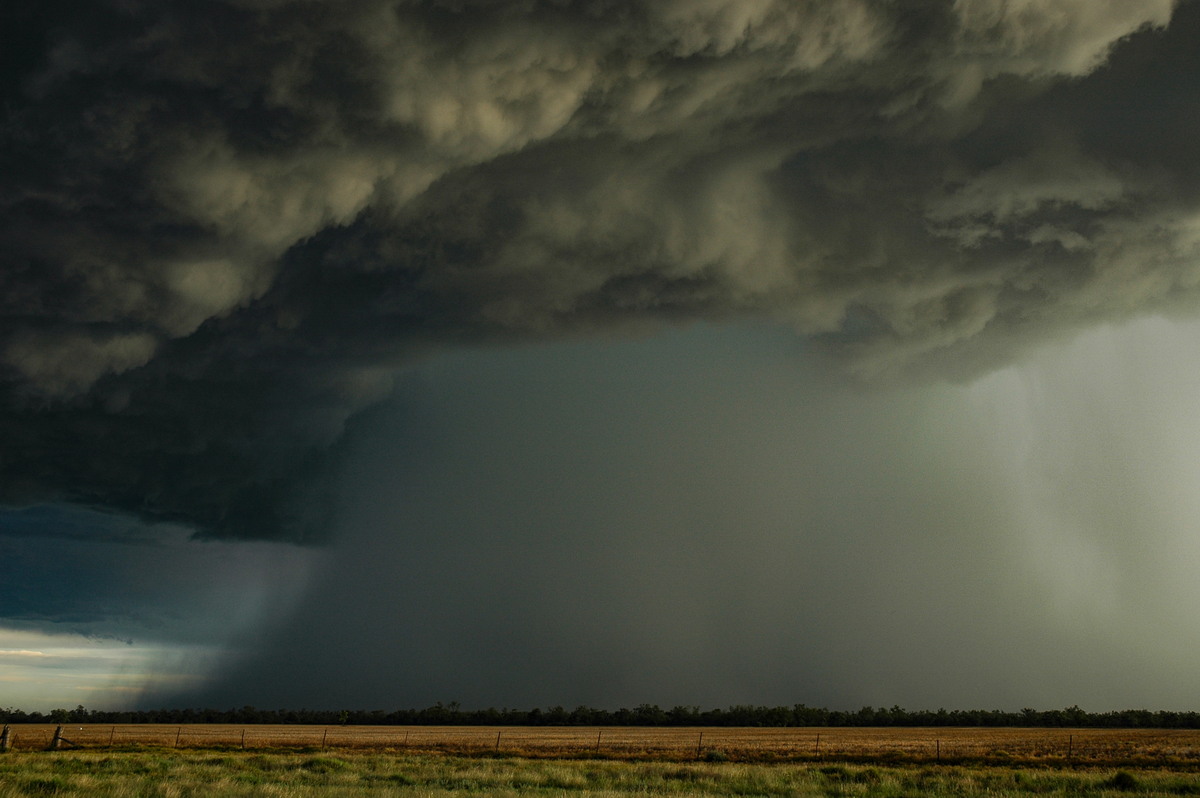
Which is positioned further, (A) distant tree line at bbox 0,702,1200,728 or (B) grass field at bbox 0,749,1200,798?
(A) distant tree line at bbox 0,702,1200,728

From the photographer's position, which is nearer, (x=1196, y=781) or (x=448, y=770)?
(x=1196, y=781)

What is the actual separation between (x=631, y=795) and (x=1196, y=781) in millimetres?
22593

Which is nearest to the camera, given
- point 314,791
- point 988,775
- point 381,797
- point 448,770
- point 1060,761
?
point 381,797

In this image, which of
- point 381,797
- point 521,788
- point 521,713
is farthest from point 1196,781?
point 521,713

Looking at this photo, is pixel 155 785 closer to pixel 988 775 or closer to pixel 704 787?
pixel 704 787

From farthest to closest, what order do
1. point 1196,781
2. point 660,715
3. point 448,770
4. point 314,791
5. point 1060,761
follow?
point 660,715 → point 1060,761 → point 448,770 → point 1196,781 → point 314,791

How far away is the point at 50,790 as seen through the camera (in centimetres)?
2216

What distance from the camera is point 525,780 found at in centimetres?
3014

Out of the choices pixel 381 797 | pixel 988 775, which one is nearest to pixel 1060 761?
pixel 988 775

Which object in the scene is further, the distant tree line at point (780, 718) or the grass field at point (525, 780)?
the distant tree line at point (780, 718)

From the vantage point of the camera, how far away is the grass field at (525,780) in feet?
77.3

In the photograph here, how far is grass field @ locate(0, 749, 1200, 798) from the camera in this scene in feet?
77.3

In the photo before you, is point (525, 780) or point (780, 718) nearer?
point (525, 780)

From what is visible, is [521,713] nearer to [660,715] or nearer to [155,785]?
[660,715]
